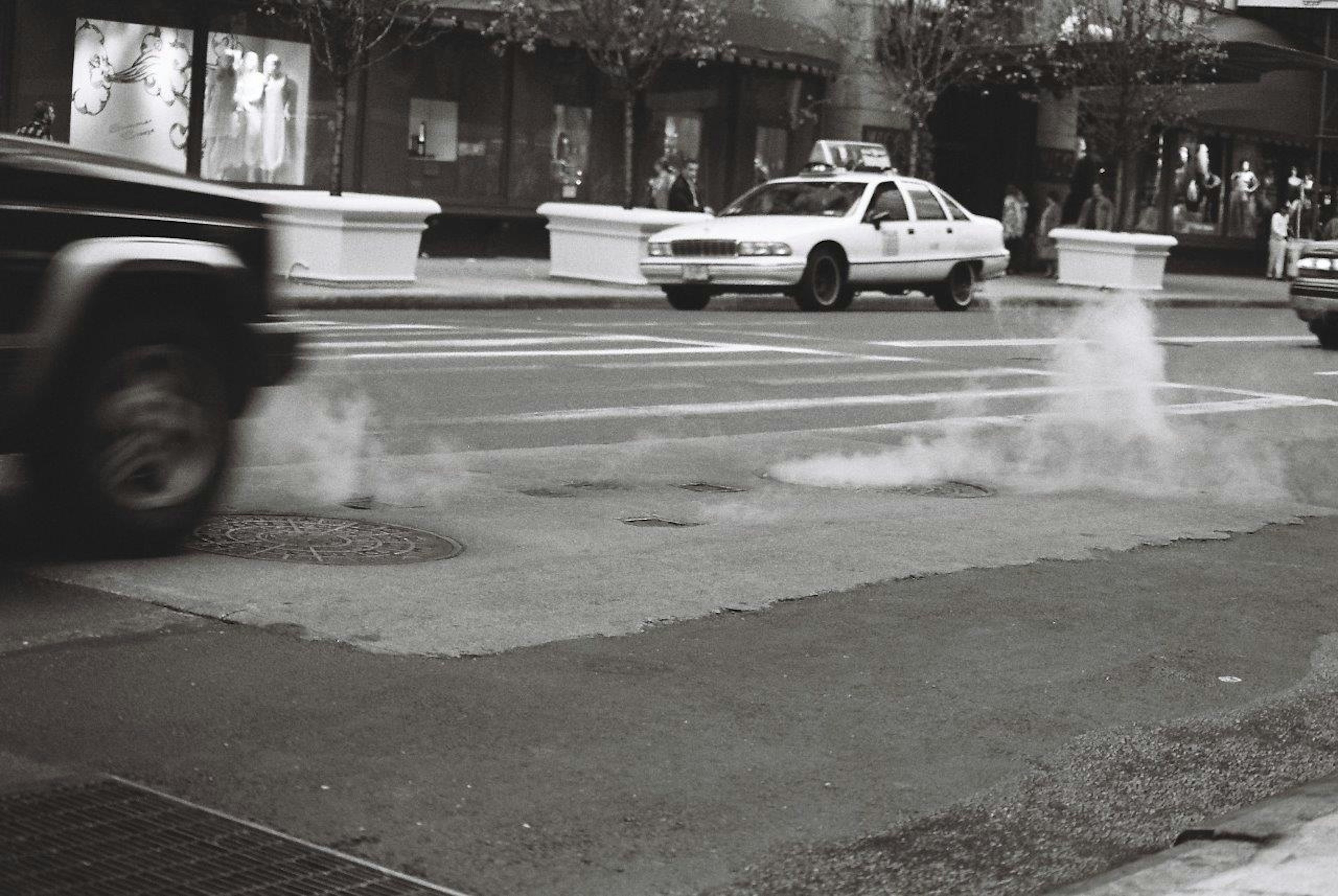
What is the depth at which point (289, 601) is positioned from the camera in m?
6.57

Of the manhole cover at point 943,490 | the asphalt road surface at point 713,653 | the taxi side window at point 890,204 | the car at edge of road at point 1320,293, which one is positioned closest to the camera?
the asphalt road surface at point 713,653

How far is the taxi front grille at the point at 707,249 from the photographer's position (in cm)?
2444

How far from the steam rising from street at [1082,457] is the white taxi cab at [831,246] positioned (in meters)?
8.67

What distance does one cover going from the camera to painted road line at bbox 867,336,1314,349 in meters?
19.8

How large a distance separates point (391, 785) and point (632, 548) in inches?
129

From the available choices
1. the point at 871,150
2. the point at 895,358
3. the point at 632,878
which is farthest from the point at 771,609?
the point at 871,150

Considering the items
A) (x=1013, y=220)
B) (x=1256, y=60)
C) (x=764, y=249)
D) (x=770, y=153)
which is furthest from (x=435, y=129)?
(x=1256, y=60)

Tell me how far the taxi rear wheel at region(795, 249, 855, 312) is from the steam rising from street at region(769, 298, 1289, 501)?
29.2 feet

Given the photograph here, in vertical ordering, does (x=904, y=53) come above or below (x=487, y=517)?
above

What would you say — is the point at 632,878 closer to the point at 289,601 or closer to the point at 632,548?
the point at 289,601

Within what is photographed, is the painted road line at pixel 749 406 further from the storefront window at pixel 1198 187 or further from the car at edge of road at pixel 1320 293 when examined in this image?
the storefront window at pixel 1198 187

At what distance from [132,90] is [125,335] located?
22.5 metres

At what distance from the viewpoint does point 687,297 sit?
2519 centimetres

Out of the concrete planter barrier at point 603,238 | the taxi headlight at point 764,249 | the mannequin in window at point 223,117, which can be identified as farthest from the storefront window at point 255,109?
the taxi headlight at point 764,249
